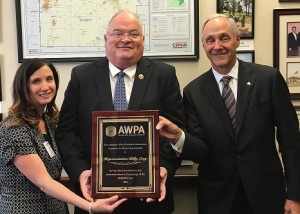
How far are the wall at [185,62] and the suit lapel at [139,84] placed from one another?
482 mm

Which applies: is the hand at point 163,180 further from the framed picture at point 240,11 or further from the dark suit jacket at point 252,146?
the framed picture at point 240,11

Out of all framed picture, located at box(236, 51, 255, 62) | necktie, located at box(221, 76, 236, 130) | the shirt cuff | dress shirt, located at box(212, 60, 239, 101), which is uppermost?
framed picture, located at box(236, 51, 255, 62)

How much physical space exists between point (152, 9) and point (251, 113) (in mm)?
859

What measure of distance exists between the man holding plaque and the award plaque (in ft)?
0.61

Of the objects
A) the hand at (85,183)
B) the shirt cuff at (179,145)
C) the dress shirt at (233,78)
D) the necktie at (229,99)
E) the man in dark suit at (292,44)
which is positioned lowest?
the hand at (85,183)

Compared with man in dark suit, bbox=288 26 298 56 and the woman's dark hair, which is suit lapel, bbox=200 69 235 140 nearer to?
man in dark suit, bbox=288 26 298 56

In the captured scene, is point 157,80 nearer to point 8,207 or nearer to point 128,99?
point 128,99

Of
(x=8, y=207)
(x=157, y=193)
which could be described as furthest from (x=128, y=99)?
(x=8, y=207)

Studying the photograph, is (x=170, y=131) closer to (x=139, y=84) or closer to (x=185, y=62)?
(x=139, y=84)

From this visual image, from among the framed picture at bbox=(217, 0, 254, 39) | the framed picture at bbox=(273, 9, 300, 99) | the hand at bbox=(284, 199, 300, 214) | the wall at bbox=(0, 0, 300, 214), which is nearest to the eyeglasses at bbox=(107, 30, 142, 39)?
the wall at bbox=(0, 0, 300, 214)

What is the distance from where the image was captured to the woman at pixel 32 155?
1.47m

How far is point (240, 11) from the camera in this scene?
209 cm

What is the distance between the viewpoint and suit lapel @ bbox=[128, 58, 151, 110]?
162 cm

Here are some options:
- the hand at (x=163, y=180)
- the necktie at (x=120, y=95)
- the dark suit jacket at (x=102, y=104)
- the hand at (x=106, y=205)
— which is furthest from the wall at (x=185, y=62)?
the hand at (x=106, y=205)
